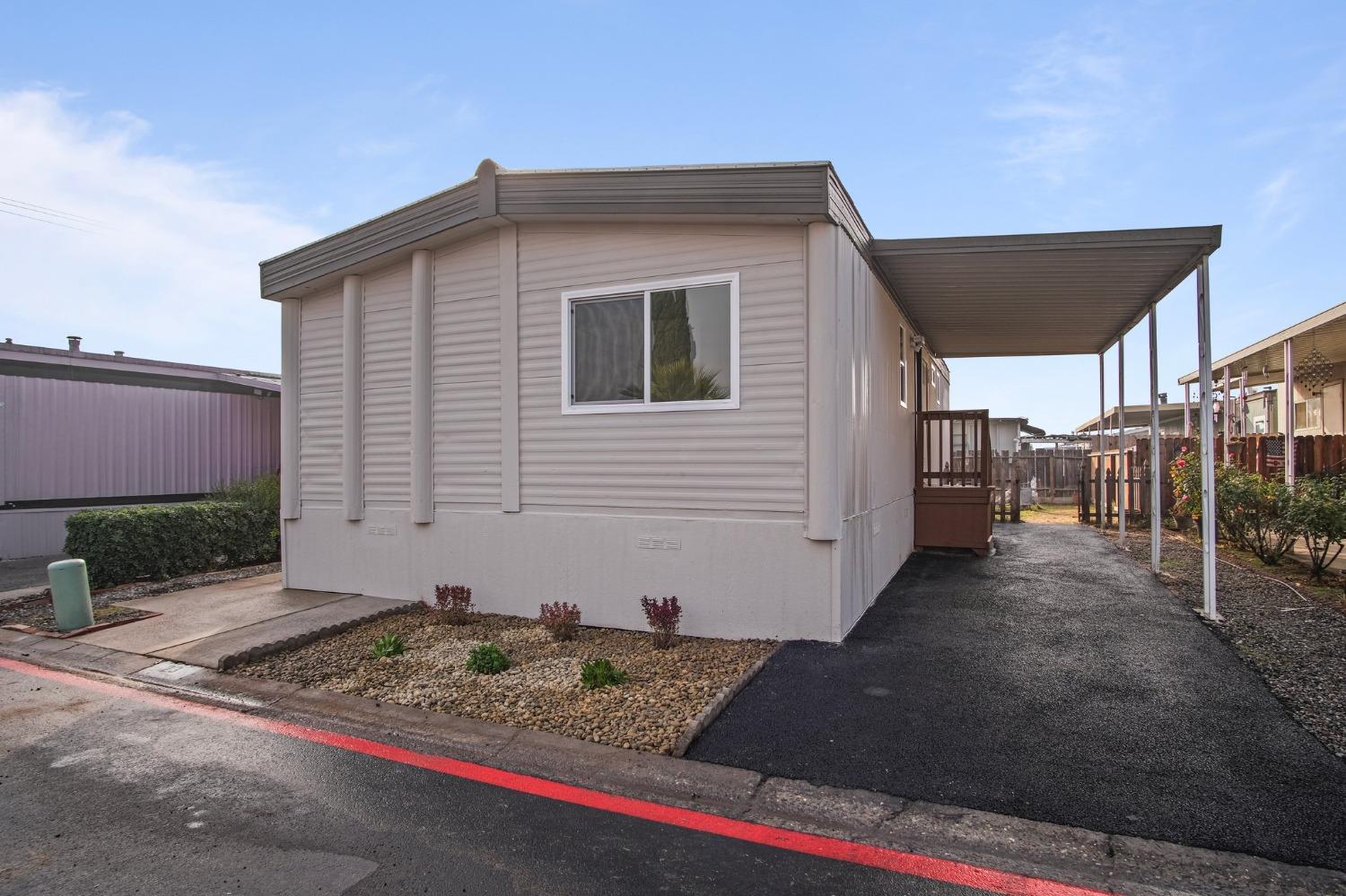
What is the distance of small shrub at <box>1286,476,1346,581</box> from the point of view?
7.92 m

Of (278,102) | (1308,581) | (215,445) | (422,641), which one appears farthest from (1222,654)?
(215,445)

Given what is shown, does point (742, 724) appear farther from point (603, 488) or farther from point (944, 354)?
point (944, 354)

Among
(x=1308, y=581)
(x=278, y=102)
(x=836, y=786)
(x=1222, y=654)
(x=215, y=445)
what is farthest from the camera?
(x=215, y=445)

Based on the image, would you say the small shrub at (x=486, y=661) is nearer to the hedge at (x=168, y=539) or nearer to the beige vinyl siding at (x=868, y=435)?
the beige vinyl siding at (x=868, y=435)

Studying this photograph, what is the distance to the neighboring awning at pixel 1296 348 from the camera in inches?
464

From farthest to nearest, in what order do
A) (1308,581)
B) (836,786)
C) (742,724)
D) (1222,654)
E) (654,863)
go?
(1308,581) < (1222,654) < (742,724) < (836,786) < (654,863)

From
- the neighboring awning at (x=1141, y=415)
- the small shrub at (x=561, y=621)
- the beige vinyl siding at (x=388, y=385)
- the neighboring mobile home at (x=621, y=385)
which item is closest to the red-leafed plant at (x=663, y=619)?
the neighboring mobile home at (x=621, y=385)

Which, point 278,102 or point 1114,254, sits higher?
point 278,102

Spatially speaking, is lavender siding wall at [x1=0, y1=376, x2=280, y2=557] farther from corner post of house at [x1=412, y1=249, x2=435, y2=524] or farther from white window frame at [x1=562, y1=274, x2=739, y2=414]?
white window frame at [x1=562, y1=274, x2=739, y2=414]

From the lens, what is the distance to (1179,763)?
3.63 meters

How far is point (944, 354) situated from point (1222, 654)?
9.46 meters

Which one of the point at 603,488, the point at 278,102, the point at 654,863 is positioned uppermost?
the point at 278,102

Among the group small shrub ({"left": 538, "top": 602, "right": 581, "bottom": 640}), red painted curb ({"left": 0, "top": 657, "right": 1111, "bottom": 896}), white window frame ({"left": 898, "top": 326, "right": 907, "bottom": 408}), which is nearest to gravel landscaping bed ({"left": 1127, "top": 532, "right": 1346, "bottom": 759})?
red painted curb ({"left": 0, "top": 657, "right": 1111, "bottom": 896})

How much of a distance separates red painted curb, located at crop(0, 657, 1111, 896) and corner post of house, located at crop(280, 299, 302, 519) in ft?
12.5
